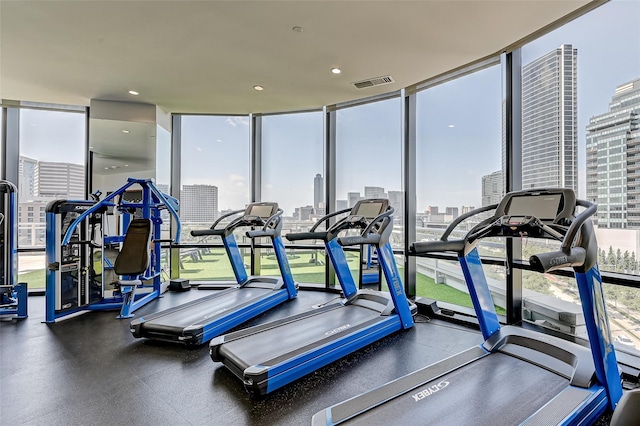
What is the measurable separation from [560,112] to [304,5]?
110 inches

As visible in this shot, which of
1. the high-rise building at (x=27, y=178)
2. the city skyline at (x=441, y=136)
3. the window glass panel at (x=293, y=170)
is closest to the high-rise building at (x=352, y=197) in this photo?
the city skyline at (x=441, y=136)

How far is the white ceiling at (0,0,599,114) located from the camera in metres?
2.86

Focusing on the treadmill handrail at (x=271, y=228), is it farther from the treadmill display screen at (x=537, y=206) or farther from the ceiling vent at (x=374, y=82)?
the treadmill display screen at (x=537, y=206)

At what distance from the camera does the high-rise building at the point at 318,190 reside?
5691 mm

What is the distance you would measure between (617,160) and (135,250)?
5.57 meters

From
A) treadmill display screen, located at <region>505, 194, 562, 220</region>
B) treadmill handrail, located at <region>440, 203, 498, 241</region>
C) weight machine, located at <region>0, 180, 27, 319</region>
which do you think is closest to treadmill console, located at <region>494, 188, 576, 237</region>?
treadmill display screen, located at <region>505, 194, 562, 220</region>

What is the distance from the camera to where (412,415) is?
1.98 metres

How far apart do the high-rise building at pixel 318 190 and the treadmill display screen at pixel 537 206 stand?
345cm

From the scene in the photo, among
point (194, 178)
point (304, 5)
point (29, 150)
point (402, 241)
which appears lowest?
point (402, 241)

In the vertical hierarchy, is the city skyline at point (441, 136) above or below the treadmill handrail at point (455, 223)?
above

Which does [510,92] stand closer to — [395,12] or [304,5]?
[395,12]

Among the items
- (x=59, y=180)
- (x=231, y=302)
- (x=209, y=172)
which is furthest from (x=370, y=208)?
(x=59, y=180)

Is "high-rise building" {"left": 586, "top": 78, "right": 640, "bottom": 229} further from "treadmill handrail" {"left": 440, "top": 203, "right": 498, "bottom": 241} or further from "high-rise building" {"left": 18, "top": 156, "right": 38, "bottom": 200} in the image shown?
"high-rise building" {"left": 18, "top": 156, "right": 38, "bottom": 200}

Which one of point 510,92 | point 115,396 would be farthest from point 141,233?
point 510,92
